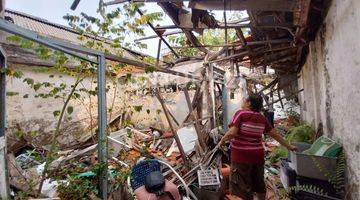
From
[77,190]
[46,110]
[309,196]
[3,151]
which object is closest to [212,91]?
[309,196]

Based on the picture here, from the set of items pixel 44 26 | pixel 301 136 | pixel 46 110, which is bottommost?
pixel 301 136

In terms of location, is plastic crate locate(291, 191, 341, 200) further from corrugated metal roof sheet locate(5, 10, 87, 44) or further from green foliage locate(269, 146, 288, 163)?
corrugated metal roof sheet locate(5, 10, 87, 44)

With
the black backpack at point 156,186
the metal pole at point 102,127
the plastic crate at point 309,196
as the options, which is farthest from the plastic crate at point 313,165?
the metal pole at point 102,127

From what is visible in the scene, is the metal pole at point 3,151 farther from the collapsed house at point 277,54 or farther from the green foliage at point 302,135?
the green foliage at point 302,135

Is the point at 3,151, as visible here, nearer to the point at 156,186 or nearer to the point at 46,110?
the point at 156,186

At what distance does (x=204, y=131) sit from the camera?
23.4ft

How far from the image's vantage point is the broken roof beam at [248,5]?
471 centimetres

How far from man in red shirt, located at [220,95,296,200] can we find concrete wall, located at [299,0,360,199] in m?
0.98

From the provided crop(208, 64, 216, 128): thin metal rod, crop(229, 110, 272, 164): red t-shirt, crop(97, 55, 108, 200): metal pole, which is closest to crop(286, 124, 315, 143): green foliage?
crop(208, 64, 216, 128): thin metal rod

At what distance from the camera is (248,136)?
434 centimetres

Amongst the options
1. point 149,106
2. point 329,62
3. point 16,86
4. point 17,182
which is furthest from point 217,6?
point 149,106

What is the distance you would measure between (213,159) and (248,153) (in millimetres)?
1947

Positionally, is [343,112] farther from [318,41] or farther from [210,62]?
[210,62]

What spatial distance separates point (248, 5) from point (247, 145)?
2175 millimetres
